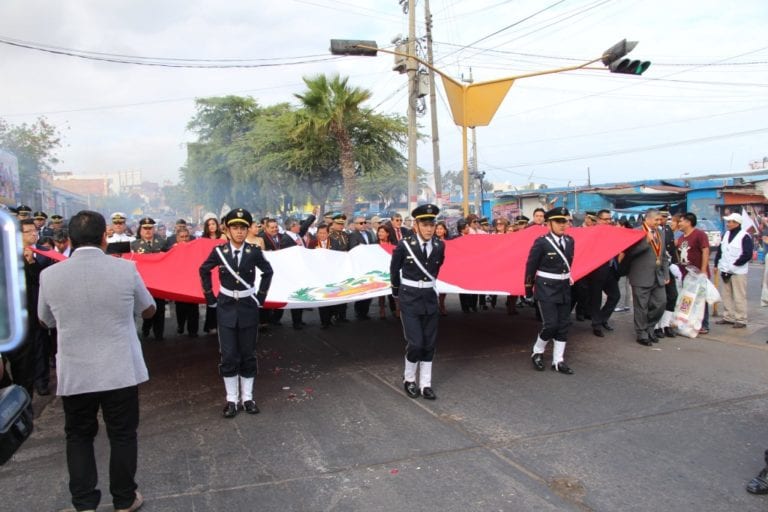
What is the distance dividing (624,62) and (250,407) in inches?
378

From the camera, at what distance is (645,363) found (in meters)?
6.28

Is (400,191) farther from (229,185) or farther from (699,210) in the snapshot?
(699,210)

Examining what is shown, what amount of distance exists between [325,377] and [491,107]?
28.6ft

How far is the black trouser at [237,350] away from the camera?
191 inches

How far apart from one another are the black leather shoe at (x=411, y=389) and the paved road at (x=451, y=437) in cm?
9

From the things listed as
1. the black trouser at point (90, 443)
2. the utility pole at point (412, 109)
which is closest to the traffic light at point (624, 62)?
the utility pole at point (412, 109)

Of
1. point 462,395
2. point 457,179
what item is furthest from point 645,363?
point 457,179

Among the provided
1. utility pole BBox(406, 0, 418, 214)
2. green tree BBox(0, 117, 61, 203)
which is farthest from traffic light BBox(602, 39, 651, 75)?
green tree BBox(0, 117, 61, 203)

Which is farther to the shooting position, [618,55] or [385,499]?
[618,55]

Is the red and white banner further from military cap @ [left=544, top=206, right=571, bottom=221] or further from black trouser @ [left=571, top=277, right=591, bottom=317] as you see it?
black trouser @ [left=571, top=277, right=591, bottom=317]

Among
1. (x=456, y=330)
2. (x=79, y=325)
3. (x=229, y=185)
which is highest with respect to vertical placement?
(x=229, y=185)

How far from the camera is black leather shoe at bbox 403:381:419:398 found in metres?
5.28

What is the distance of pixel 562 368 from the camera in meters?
5.98

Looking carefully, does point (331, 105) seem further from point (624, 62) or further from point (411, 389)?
point (411, 389)
